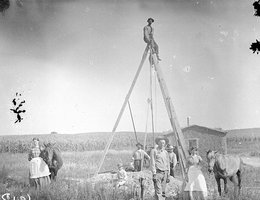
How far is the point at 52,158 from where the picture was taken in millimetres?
6293

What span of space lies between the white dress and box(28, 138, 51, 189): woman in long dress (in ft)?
7.30

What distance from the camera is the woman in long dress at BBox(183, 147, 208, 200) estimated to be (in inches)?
209

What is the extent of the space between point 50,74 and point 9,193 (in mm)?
2210

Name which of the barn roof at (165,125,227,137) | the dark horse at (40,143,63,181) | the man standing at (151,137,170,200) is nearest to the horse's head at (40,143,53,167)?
the dark horse at (40,143,63,181)

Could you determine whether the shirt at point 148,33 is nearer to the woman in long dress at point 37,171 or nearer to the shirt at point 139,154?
the shirt at point 139,154

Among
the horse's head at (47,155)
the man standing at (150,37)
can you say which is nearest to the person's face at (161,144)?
the man standing at (150,37)

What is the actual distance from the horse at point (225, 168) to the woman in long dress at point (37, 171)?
255cm

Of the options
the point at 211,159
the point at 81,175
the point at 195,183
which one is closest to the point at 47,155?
the point at 81,175

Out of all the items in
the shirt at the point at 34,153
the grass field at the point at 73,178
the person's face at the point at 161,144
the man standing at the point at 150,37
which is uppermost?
the man standing at the point at 150,37

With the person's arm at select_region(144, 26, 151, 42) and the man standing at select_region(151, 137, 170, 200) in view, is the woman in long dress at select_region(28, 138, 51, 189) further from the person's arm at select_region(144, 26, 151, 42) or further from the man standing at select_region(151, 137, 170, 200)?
the person's arm at select_region(144, 26, 151, 42)

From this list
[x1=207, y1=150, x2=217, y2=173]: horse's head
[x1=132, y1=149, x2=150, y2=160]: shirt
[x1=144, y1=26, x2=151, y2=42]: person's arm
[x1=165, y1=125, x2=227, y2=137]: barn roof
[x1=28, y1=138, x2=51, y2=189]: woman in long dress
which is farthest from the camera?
[x1=165, y1=125, x2=227, y2=137]: barn roof

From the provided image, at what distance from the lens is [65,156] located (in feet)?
22.3

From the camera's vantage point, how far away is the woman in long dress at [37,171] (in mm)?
5844

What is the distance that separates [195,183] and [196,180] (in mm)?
57
